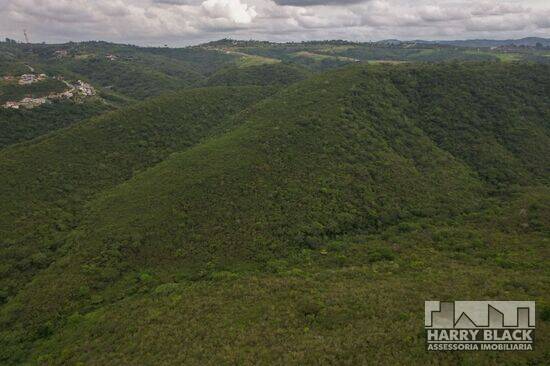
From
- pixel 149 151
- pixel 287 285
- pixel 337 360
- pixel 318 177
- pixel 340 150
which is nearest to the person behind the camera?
pixel 337 360

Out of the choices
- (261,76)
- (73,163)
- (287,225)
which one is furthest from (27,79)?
(287,225)

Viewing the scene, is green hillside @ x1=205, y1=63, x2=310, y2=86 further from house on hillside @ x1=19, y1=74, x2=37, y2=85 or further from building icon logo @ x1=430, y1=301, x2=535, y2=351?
building icon logo @ x1=430, y1=301, x2=535, y2=351

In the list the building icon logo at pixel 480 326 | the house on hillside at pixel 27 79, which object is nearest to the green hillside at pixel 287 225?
the building icon logo at pixel 480 326

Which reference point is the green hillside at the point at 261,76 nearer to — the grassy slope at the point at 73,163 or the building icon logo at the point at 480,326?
the grassy slope at the point at 73,163

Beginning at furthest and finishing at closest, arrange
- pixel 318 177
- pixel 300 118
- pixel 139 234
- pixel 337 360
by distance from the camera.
Result: 1. pixel 300 118
2. pixel 318 177
3. pixel 139 234
4. pixel 337 360

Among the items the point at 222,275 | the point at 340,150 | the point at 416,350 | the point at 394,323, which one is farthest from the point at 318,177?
the point at 416,350

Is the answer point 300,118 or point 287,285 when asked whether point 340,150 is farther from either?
point 287,285
